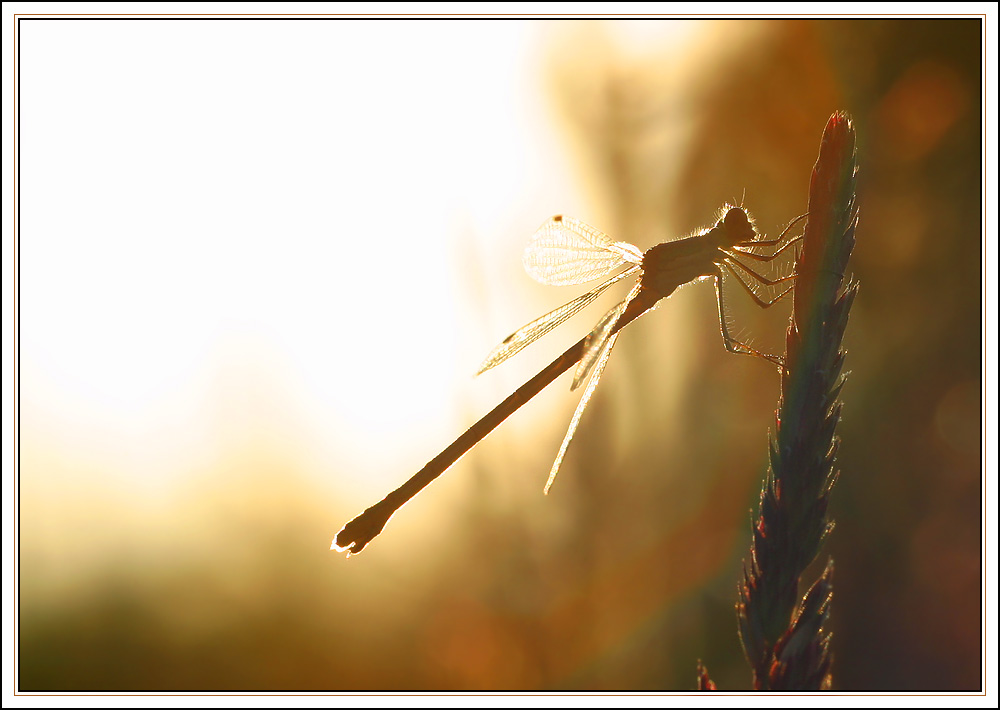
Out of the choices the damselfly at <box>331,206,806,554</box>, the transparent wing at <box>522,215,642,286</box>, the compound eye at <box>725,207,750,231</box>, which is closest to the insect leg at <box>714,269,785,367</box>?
the damselfly at <box>331,206,806,554</box>

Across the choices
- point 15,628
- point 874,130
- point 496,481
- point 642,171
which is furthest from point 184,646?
point 874,130

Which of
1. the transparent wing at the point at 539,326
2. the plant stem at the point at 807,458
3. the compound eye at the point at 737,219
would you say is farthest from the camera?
the transparent wing at the point at 539,326

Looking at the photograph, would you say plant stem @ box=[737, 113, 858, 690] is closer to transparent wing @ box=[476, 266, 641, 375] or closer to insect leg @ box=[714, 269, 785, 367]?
insect leg @ box=[714, 269, 785, 367]

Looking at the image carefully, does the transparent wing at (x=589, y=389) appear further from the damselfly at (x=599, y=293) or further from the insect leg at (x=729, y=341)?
the insect leg at (x=729, y=341)

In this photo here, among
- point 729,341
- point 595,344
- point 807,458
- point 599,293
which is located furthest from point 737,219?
point 807,458

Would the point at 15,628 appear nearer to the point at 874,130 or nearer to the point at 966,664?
the point at 966,664

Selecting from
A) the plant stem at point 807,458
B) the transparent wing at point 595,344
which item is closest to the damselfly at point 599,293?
the transparent wing at point 595,344

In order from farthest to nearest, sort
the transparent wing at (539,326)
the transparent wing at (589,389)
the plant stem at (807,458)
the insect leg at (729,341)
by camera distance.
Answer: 1. the transparent wing at (539,326)
2. the transparent wing at (589,389)
3. the insect leg at (729,341)
4. the plant stem at (807,458)
